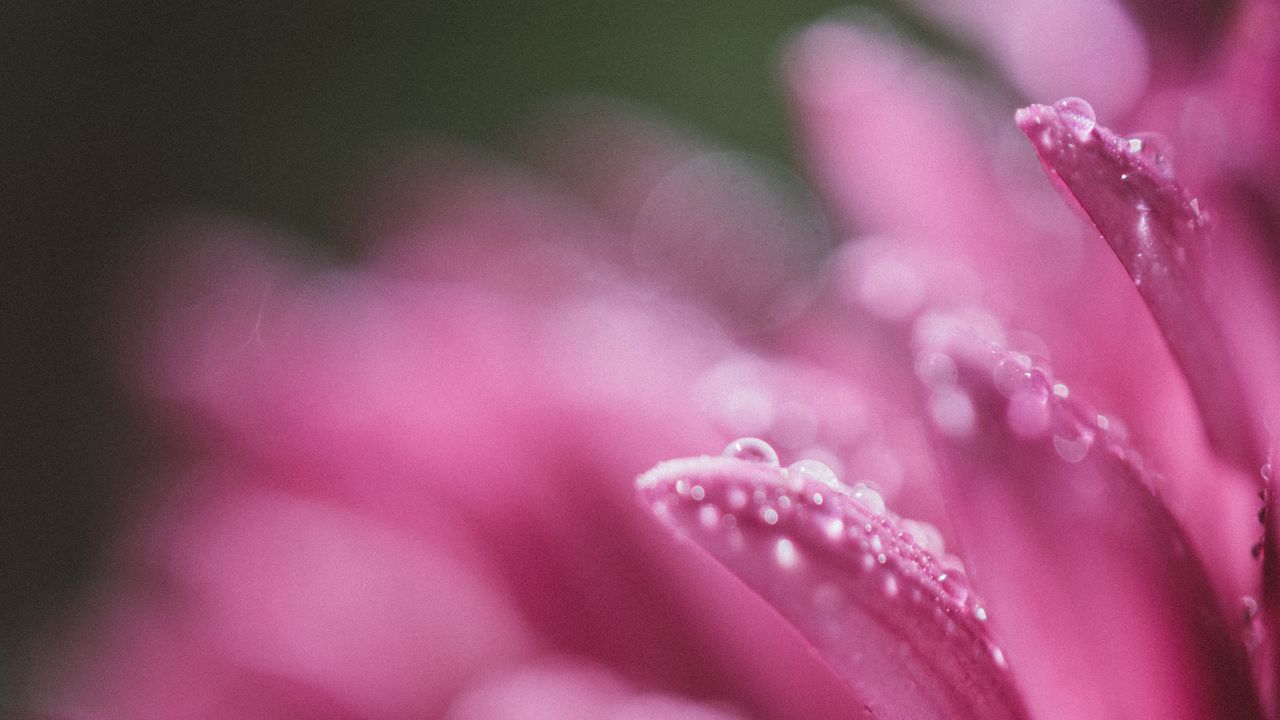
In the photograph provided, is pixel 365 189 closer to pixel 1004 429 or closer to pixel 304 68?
pixel 304 68

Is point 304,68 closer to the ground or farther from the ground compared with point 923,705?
farther from the ground

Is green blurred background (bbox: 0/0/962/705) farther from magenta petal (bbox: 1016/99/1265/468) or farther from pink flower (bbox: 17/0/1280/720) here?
magenta petal (bbox: 1016/99/1265/468)

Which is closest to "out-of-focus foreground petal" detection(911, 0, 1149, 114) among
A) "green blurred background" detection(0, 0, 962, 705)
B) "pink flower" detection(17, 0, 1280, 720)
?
"pink flower" detection(17, 0, 1280, 720)

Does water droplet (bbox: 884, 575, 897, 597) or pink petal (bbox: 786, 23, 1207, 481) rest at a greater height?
pink petal (bbox: 786, 23, 1207, 481)

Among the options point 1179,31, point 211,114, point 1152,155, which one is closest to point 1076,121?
point 1152,155

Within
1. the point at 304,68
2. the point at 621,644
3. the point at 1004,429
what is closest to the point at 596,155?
the point at 621,644

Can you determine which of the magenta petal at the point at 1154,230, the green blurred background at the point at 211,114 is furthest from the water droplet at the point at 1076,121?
the green blurred background at the point at 211,114

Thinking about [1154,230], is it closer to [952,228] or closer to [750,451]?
[750,451]
